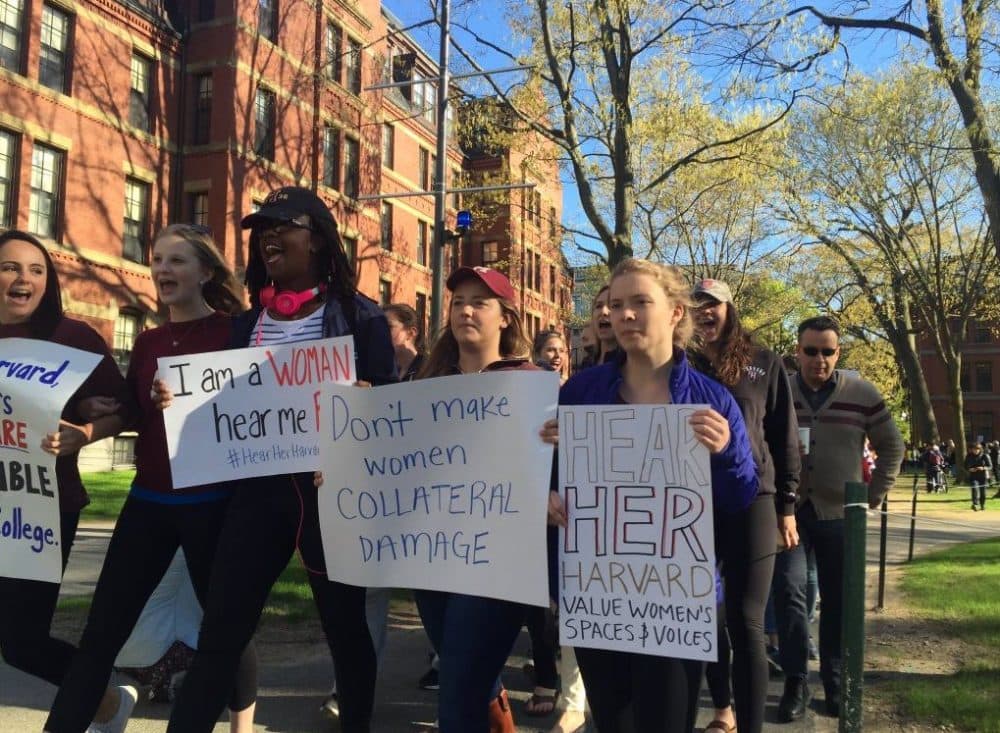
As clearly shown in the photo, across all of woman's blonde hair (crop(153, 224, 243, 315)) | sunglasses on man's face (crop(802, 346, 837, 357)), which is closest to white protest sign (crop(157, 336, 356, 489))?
woman's blonde hair (crop(153, 224, 243, 315))

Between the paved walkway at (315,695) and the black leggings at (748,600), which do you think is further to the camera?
the paved walkway at (315,695)

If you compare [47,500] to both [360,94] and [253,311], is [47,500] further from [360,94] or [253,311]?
[360,94]

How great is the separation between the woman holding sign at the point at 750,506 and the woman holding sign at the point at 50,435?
2369mm

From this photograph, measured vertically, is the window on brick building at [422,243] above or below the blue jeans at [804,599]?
above

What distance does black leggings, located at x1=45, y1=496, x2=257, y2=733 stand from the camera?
2.86 meters

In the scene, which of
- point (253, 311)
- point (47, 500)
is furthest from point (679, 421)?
point (47, 500)

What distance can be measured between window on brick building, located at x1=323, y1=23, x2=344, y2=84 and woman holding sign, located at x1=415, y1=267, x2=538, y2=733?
2512 centimetres

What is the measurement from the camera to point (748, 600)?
11.0ft

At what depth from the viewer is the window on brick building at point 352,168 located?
27944 millimetres

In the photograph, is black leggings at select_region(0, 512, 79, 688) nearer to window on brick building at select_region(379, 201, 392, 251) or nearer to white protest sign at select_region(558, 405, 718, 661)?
white protest sign at select_region(558, 405, 718, 661)

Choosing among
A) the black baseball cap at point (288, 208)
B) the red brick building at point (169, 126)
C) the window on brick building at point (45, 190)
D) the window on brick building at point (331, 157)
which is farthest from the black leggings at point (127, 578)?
the window on brick building at point (331, 157)

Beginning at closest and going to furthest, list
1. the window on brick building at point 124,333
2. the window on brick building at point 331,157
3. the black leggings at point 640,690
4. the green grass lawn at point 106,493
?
the black leggings at point 640,690 → the green grass lawn at point 106,493 → the window on brick building at point 124,333 → the window on brick building at point 331,157

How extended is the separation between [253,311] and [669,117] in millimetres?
13238

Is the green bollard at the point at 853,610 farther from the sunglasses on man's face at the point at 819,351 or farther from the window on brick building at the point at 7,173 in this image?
the window on brick building at the point at 7,173
